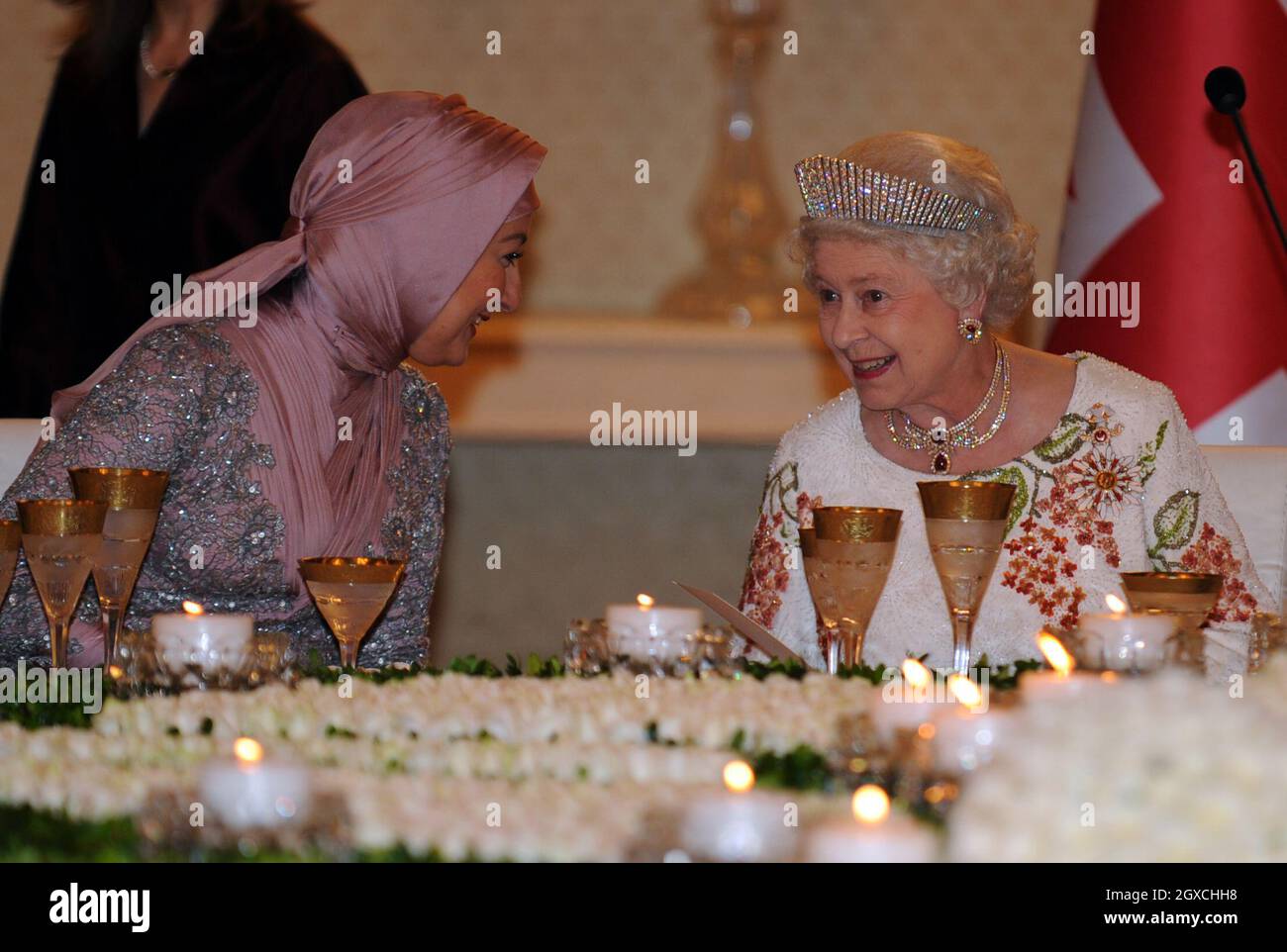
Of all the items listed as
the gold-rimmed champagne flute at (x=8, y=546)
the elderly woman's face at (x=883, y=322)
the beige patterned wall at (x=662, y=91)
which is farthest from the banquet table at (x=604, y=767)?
the beige patterned wall at (x=662, y=91)

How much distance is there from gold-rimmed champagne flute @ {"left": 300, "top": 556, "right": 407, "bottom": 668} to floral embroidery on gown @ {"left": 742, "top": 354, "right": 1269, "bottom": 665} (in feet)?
3.10

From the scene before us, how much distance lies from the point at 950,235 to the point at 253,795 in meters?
1.88

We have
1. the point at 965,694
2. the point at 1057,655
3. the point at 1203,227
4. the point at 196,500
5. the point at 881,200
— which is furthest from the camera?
the point at 1203,227

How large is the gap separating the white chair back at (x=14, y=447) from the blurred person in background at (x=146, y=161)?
4.69 feet

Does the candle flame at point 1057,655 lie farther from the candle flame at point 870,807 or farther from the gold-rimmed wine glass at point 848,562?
the candle flame at point 870,807

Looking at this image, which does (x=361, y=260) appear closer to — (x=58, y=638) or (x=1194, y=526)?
(x=58, y=638)

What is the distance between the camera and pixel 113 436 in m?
2.37

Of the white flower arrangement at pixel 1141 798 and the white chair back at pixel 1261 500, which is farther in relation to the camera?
the white chair back at pixel 1261 500

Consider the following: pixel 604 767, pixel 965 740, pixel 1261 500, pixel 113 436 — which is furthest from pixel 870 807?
pixel 1261 500

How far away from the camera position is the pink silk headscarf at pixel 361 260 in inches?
104

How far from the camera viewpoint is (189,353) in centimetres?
252

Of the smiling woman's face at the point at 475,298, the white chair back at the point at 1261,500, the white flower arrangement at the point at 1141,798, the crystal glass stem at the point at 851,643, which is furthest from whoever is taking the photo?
the white chair back at the point at 1261,500
